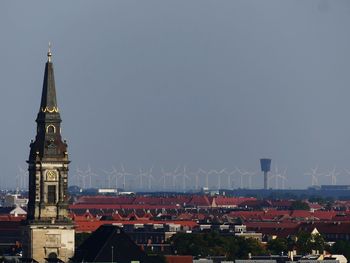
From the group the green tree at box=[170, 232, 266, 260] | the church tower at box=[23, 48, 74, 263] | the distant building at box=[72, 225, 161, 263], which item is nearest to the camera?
the church tower at box=[23, 48, 74, 263]

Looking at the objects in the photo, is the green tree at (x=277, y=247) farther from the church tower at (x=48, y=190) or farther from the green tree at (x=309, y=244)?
the church tower at (x=48, y=190)

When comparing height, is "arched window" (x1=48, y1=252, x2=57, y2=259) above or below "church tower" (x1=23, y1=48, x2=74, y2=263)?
below

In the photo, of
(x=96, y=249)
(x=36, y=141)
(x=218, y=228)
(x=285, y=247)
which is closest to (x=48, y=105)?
(x=36, y=141)

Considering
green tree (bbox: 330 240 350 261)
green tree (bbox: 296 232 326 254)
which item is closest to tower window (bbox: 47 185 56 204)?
green tree (bbox: 330 240 350 261)

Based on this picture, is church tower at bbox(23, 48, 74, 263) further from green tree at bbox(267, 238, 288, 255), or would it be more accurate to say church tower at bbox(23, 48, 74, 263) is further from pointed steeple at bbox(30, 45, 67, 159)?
green tree at bbox(267, 238, 288, 255)

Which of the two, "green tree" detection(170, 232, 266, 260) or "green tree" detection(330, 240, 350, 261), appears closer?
"green tree" detection(170, 232, 266, 260)

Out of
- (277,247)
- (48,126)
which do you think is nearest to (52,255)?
(48,126)

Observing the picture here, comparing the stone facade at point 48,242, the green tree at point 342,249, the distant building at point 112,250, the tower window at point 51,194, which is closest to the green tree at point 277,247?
the green tree at point 342,249

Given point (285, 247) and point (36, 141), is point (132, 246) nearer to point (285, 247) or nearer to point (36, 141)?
point (36, 141)
